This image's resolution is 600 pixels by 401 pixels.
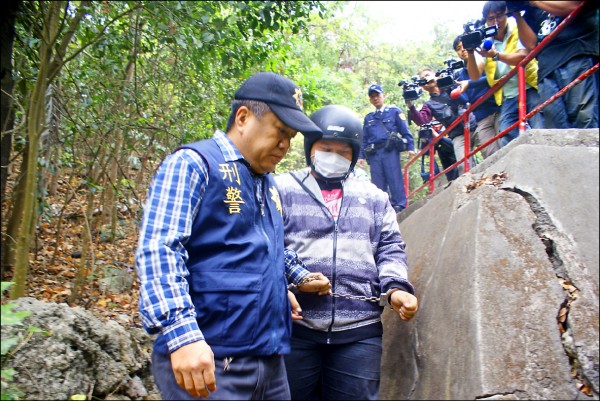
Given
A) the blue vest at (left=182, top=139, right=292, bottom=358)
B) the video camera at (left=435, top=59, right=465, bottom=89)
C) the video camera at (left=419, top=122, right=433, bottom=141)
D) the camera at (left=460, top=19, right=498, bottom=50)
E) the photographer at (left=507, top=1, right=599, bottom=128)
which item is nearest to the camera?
the blue vest at (left=182, top=139, right=292, bottom=358)

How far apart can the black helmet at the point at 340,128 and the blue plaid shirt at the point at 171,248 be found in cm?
100

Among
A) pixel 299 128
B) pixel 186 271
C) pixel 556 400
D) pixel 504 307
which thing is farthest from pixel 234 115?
pixel 556 400

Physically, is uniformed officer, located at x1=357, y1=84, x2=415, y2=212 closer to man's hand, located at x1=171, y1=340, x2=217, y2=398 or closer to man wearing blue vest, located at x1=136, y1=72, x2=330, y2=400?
man wearing blue vest, located at x1=136, y1=72, x2=330, y2=400

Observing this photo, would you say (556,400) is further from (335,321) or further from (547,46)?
(547,46)

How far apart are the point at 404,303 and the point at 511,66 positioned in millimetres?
3153

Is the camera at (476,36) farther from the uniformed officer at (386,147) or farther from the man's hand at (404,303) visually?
the man's hand at (404,303)

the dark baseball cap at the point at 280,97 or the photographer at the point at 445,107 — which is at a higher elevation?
the photographer at the point at 445,107

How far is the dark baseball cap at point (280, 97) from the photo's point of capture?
1.71 m

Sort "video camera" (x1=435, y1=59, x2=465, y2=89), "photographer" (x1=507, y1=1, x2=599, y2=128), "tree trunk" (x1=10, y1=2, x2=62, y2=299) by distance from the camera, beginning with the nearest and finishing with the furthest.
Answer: "photographer" (x1=507, y1=1, x2=599, y2=128) < "tree trunk" (x1=10, y1=2, x2=62, y2=299) < "video camera" (x1=435, y1=59, x2=465, y2=89)

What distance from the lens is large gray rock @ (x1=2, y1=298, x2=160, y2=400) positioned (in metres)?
2.48

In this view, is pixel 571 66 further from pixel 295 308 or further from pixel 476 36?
pixel 295 308

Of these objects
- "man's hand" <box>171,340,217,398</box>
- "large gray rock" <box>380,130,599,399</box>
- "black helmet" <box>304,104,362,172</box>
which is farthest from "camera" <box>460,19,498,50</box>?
"man's hand" <box>171,340,217,398</box>

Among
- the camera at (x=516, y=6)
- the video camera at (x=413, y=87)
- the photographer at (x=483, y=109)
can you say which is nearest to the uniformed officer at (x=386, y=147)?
the video camera at (x=413, y=87)

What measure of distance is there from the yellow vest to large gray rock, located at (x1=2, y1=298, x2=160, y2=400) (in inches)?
145
